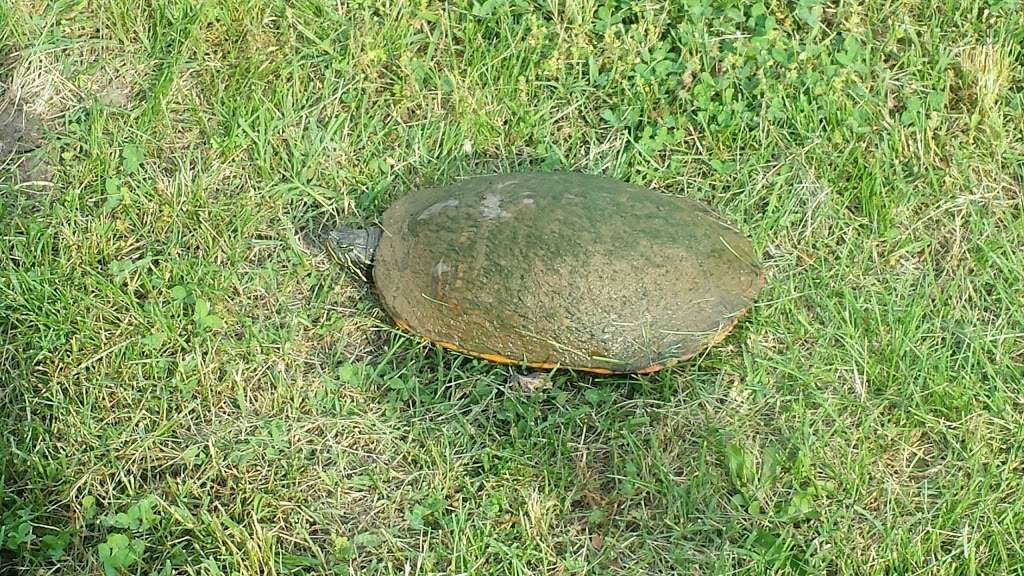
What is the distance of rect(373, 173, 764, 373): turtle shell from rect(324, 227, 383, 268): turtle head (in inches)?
7.3

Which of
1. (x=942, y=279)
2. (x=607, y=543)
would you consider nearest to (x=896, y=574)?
(x=607, y=543)

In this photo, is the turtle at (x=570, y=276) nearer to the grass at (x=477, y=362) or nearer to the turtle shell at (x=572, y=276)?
the turtle shell at (x=572, y=276)

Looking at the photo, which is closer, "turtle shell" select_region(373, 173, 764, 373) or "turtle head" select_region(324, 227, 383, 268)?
"turtle shell" select_region(373, 173, 764, 373)

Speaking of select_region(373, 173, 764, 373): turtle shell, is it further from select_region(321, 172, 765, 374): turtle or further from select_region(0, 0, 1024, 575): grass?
select_region(0, 0, 1024, 575): grass

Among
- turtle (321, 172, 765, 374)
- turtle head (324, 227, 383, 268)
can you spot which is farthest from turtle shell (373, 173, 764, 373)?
turtle head (324, 227, 383, 268)

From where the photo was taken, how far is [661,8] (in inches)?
144

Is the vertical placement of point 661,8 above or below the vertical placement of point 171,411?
above

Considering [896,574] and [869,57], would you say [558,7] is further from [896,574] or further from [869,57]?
[896,574]

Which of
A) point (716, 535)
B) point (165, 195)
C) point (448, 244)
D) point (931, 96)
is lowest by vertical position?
point (716, 535)

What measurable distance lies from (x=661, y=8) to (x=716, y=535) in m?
2.06

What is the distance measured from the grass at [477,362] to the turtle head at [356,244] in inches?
4.9

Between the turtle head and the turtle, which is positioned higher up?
the turtle

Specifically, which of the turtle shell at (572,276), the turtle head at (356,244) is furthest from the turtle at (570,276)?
the turtle head at (356,244)

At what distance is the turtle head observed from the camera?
3.17m
